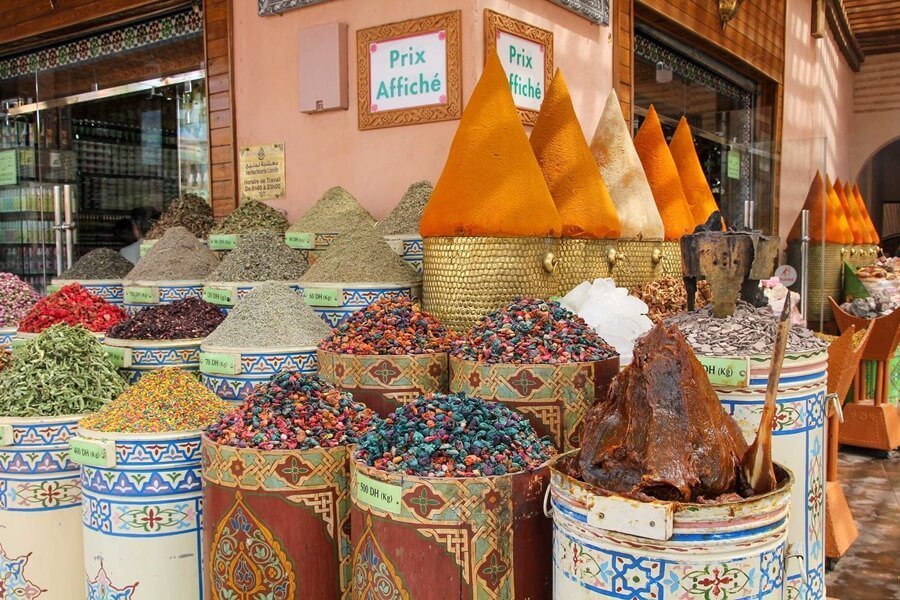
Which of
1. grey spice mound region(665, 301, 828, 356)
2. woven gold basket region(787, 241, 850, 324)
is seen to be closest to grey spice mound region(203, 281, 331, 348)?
grey spice mound region(665, 301, 828, 356)

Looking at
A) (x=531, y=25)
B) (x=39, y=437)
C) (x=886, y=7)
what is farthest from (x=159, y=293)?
(x=886, y=7)

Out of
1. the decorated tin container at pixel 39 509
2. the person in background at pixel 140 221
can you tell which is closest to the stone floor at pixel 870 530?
the decorated tin container at pixel 39 509

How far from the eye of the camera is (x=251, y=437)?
182 centimetres

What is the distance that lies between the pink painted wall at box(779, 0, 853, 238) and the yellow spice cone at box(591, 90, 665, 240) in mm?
2946

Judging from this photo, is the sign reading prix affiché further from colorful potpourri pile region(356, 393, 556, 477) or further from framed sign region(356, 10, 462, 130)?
colorful potpourri pile region(356, 393, 556, 477)

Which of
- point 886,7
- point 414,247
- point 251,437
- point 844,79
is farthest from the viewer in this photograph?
point 844,79

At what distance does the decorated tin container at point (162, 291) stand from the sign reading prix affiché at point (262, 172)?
751mm

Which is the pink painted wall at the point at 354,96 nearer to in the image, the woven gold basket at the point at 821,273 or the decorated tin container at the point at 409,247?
the decorated tin container at the point at 409,247

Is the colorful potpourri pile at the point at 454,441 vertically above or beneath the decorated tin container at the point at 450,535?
above

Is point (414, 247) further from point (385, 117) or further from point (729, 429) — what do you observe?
point (729, 429)

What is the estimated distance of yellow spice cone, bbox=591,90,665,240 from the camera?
312 cm

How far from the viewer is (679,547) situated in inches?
51.6

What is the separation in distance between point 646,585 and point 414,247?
1.78 meters

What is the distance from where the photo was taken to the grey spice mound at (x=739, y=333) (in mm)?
1811
